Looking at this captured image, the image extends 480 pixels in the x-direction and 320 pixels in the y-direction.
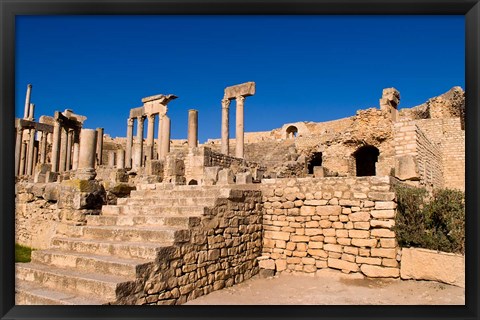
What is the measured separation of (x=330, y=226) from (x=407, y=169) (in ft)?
7.97

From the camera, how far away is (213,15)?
4160 mm

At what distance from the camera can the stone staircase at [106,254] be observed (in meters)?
4.68

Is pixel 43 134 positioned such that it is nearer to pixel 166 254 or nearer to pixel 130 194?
pixel 130 194

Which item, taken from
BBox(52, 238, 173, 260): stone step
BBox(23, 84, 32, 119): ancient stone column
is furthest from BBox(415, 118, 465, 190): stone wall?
BBox(23, 84, 32, 119): ancient stone column

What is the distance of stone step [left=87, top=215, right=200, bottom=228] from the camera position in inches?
247

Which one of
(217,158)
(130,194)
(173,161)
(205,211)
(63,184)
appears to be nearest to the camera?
(205,211)

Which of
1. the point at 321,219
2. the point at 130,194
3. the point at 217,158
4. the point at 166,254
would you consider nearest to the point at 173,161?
the point at 217,158

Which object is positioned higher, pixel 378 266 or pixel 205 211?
pixel 205 211

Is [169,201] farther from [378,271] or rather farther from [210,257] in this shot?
[378,271]

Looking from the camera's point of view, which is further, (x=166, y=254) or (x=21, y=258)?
(x=21, y=258)

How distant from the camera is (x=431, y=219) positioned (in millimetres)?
7070

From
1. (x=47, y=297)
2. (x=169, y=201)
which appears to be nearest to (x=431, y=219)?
(x=169, y=201)

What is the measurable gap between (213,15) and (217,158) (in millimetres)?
10263

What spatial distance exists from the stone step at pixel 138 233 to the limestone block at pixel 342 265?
11.3 ft
